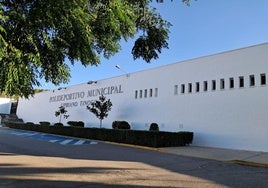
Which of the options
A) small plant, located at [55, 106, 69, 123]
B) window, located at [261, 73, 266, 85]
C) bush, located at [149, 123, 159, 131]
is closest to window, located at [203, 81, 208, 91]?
window, located at [261, 73, 266, 85]

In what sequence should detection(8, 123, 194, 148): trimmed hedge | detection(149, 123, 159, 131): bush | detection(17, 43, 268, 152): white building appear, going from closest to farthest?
detection(17, 43, 268, 152): white building < detection(8, 123, 194, 148): trimmed hedge < detection(149, 123, 159, 131): bush

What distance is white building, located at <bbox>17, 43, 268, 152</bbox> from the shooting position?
20047 millimetres

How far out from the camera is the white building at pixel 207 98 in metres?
20.0

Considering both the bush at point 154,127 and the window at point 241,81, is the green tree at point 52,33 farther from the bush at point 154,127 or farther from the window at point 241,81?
the bush at point 154,127

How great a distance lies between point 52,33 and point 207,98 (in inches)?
687

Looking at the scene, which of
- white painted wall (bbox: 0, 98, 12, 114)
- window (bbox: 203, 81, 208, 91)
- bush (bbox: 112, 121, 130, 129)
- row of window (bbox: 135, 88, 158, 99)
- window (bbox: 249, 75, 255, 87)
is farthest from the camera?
white painted wall (bbox: 0, 98, 12, 114)

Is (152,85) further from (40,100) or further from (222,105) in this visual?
(40,100)

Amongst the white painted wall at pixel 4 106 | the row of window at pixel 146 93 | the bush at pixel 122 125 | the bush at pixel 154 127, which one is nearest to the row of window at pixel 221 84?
the row of window at pixel 146 93

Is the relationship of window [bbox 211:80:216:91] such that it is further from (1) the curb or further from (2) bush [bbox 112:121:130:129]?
(2) bush [bbox 112:121:130:129]

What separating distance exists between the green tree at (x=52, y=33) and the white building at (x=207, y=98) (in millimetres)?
14250

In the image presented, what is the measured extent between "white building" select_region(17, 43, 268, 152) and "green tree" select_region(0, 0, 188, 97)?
46.8 ft

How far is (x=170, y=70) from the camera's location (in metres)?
26.8

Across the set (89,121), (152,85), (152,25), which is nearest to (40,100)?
(89,121)

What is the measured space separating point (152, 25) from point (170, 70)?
18739mm
